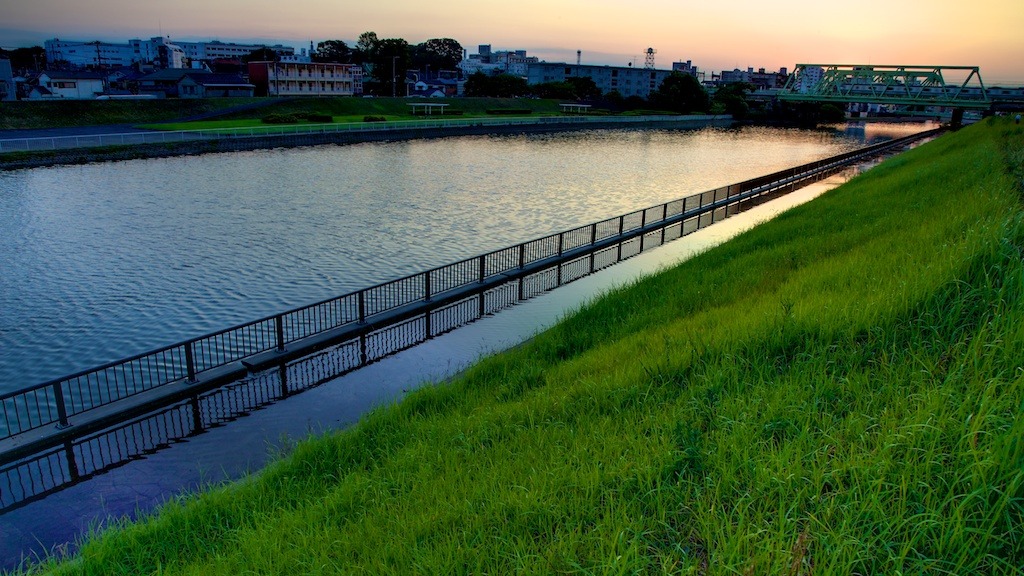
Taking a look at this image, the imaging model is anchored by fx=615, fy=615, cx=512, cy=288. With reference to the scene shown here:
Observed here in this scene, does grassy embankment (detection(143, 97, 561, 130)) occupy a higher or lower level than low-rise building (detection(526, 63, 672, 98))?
lower

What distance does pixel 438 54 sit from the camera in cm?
18938

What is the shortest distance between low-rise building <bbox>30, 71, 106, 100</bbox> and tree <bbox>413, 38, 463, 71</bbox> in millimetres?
100970

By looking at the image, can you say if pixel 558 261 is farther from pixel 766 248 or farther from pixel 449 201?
pixel 449 201

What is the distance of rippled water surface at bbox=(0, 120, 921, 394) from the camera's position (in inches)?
609

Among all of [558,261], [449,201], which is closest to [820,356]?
[558,261]

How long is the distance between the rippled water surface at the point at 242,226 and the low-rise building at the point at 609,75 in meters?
113

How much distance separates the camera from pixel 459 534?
5.16m

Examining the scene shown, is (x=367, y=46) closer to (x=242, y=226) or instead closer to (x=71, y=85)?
(x=71, y=85)

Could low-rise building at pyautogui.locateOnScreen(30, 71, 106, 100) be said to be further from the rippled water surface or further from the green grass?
the rippled water surface

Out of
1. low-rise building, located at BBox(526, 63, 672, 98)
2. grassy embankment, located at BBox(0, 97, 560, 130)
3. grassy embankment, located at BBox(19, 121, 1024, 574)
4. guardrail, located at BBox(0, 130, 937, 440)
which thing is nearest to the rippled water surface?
guardrail, located at BBox(0, 130, 937, 440)

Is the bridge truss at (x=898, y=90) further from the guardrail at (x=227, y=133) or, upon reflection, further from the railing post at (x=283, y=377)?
the railing post at (x=283, y=377)

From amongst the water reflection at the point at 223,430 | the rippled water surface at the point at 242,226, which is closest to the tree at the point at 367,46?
the rippled water surface at the point at 242,226

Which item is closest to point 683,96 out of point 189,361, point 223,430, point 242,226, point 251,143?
point 251,143

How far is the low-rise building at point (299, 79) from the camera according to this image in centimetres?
9331
